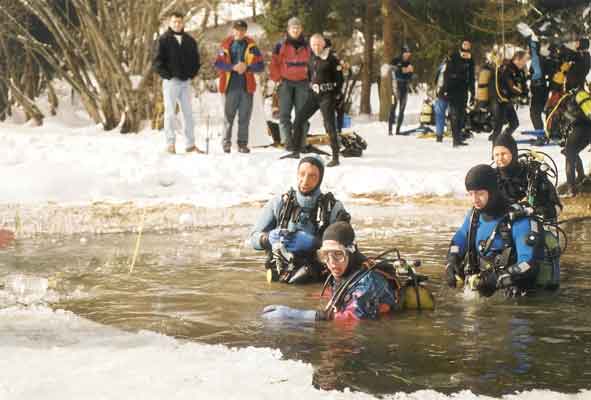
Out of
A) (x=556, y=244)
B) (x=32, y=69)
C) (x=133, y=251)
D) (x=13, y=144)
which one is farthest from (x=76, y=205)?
(x=32, y=69)

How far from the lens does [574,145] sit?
11945mm

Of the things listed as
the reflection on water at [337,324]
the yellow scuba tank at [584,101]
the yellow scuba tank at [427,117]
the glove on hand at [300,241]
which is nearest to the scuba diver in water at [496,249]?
the reflection on water at [337,324]

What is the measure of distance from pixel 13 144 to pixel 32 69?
11.2m

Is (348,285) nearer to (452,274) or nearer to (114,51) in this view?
(452,274)

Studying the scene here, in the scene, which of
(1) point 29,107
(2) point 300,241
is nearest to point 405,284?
(2) point 300,241

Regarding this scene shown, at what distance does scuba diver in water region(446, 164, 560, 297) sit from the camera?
6.57 m

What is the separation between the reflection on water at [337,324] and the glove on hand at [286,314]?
9 centimetres

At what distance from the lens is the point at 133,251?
29.6ft

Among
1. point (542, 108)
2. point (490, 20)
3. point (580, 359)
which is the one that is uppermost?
point (490, 20)

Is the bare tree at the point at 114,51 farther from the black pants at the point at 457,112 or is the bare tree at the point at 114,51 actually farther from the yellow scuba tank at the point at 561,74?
the yellow scuba tank at the point at 561,74

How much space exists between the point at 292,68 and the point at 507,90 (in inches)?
172

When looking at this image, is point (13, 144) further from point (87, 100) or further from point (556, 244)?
point (556, 244)

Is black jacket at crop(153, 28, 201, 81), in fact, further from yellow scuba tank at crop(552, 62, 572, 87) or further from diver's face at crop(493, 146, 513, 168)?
diver's face at crop(493, 146, 513, 168)

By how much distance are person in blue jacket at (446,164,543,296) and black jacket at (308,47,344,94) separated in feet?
20.5
